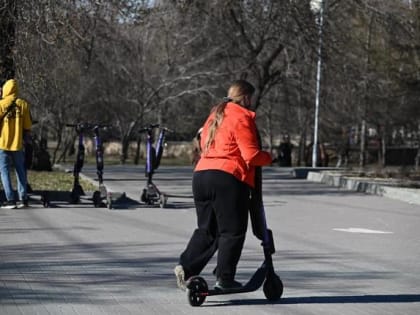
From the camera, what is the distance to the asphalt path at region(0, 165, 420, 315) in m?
7.81

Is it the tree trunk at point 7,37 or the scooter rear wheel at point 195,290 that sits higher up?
the tree trunk at point 7,37

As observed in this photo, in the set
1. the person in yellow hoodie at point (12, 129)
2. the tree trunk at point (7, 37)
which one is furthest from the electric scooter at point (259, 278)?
the tree trunk at point (7, 37)

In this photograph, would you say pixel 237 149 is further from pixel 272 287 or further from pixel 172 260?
pixel 172 260

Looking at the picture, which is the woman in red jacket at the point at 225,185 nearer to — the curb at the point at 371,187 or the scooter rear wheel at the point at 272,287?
the scooter rear wheel at the point at 272,287

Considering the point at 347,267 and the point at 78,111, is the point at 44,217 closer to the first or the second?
the point at 347,267

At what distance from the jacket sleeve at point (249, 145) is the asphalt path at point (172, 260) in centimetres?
128

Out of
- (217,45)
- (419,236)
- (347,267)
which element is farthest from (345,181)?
(347,267)

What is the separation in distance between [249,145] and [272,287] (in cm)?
132

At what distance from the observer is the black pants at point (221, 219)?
7.59 meters

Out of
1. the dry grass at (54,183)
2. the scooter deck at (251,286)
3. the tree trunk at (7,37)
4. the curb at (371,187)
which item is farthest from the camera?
A: the curb at (371,187)

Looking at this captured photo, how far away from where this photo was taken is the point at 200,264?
25.5ft

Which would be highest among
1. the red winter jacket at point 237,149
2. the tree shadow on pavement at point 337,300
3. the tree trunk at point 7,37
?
the tree trunk at point 7,37

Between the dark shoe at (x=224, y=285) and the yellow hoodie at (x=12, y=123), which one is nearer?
the dark shoe at (x=224, y=285)

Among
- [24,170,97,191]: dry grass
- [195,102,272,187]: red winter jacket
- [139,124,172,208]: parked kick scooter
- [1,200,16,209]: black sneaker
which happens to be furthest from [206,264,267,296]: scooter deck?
[24,170,97,191]: dry grass
